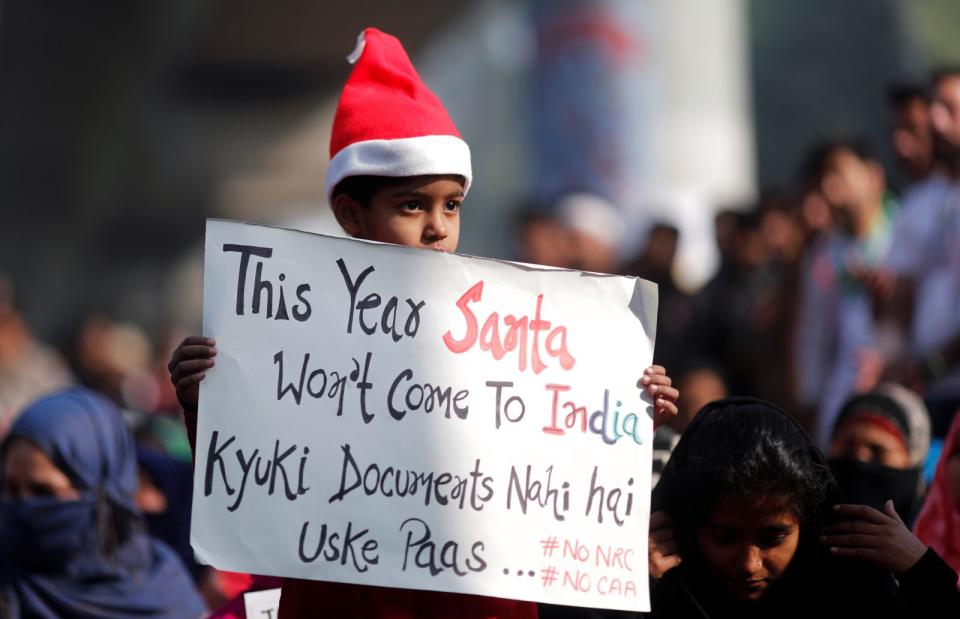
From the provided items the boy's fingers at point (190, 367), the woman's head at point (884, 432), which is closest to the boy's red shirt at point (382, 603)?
the boy's fingers at point (190, 367)

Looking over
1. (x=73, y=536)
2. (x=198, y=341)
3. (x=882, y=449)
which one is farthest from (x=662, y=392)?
(x=73, y=536)

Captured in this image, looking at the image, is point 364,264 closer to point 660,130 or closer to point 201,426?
point 201,426

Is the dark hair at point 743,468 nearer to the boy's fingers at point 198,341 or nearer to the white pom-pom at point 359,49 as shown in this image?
the boy's fingers at point 198,341

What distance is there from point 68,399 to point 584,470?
233cm

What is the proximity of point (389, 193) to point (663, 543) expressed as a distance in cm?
93

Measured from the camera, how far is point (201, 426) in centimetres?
312

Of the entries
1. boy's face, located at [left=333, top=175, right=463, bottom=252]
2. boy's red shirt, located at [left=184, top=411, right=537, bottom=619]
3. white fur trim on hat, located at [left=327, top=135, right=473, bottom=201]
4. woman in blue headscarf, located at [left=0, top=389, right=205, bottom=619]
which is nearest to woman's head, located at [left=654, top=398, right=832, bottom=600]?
boy's red shirt, located at [left=184, top=411, right=537, bottom=619]

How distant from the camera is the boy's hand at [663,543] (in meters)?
3.38

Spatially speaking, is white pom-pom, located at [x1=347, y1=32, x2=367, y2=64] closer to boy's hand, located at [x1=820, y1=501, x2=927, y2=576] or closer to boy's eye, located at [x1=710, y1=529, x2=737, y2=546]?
boy's eye, located at [x1=710, y1=529, x2=737, y2=546]

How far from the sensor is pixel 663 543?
338 cm

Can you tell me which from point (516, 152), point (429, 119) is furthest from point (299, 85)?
point (429, 119)

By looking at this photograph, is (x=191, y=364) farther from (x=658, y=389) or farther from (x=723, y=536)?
(x=723, y=536)

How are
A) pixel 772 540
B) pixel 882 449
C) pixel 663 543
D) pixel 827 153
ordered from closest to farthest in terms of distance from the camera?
pixel 772 540
pixel 663 543
pixel 882 449
pixel 827 153

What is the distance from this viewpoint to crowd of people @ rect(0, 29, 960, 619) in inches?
126
